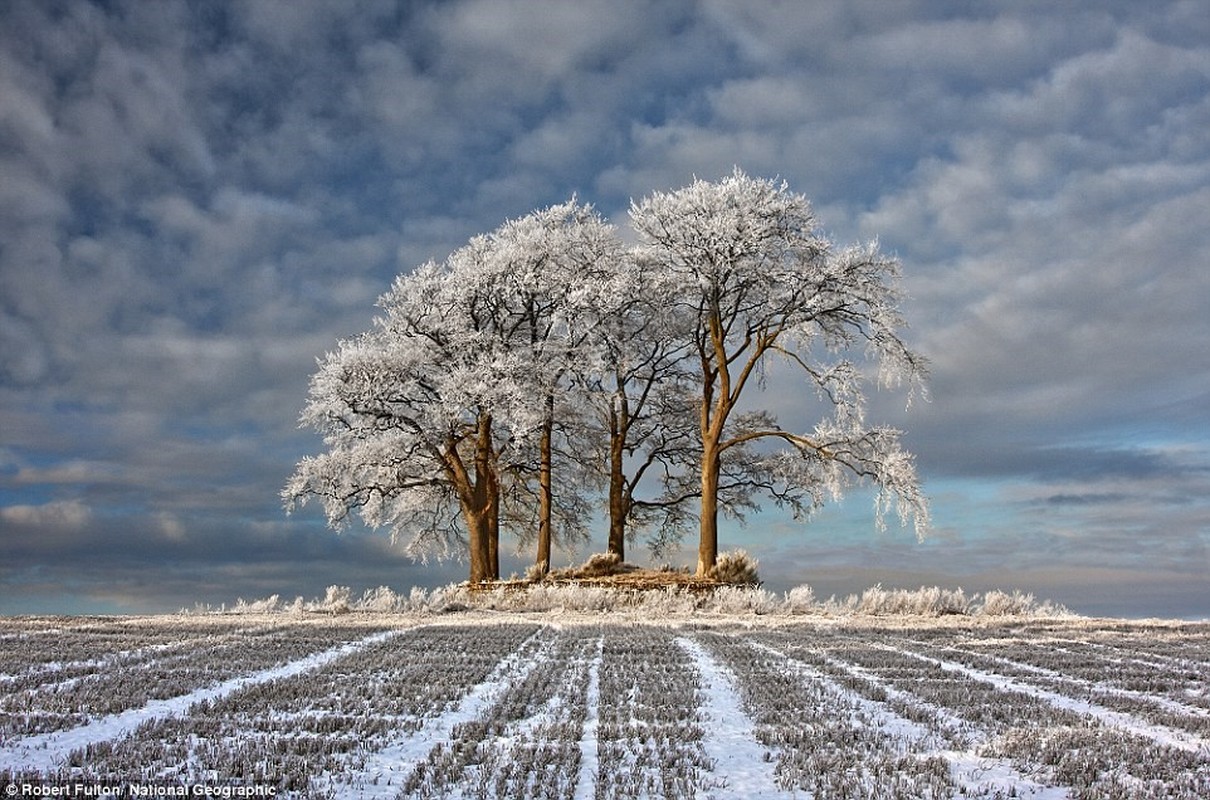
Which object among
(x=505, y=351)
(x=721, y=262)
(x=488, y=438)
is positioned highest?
(x=721, y=262)

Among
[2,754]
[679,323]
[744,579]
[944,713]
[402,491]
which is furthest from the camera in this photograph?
→ [402,491]

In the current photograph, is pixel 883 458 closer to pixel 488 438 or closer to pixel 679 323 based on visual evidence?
pixel 679 323

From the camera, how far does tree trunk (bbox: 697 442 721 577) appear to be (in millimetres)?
31797

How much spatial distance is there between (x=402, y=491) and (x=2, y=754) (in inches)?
1207

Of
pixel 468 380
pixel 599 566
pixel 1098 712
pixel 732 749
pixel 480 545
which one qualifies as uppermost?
pixel 468 380

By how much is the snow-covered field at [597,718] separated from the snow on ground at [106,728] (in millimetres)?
37

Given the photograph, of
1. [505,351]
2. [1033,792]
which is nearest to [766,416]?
[505,351]

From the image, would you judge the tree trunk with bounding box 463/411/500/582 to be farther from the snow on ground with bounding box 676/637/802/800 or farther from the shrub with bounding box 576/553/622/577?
the snow on ground with bounding box 676/637/802/800

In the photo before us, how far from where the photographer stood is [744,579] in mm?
31672

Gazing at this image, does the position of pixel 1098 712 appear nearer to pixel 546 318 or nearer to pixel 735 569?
pixel 735 569

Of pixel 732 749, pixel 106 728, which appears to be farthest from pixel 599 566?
pixel 732 749

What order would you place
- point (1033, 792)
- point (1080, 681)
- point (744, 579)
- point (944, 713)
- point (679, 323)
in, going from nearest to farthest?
point (1033, 792), point (944, 713), point (1080, 681), point (744, 579), point (679, 323)

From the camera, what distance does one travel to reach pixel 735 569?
31.7 m

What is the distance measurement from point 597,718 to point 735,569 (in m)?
23.2
